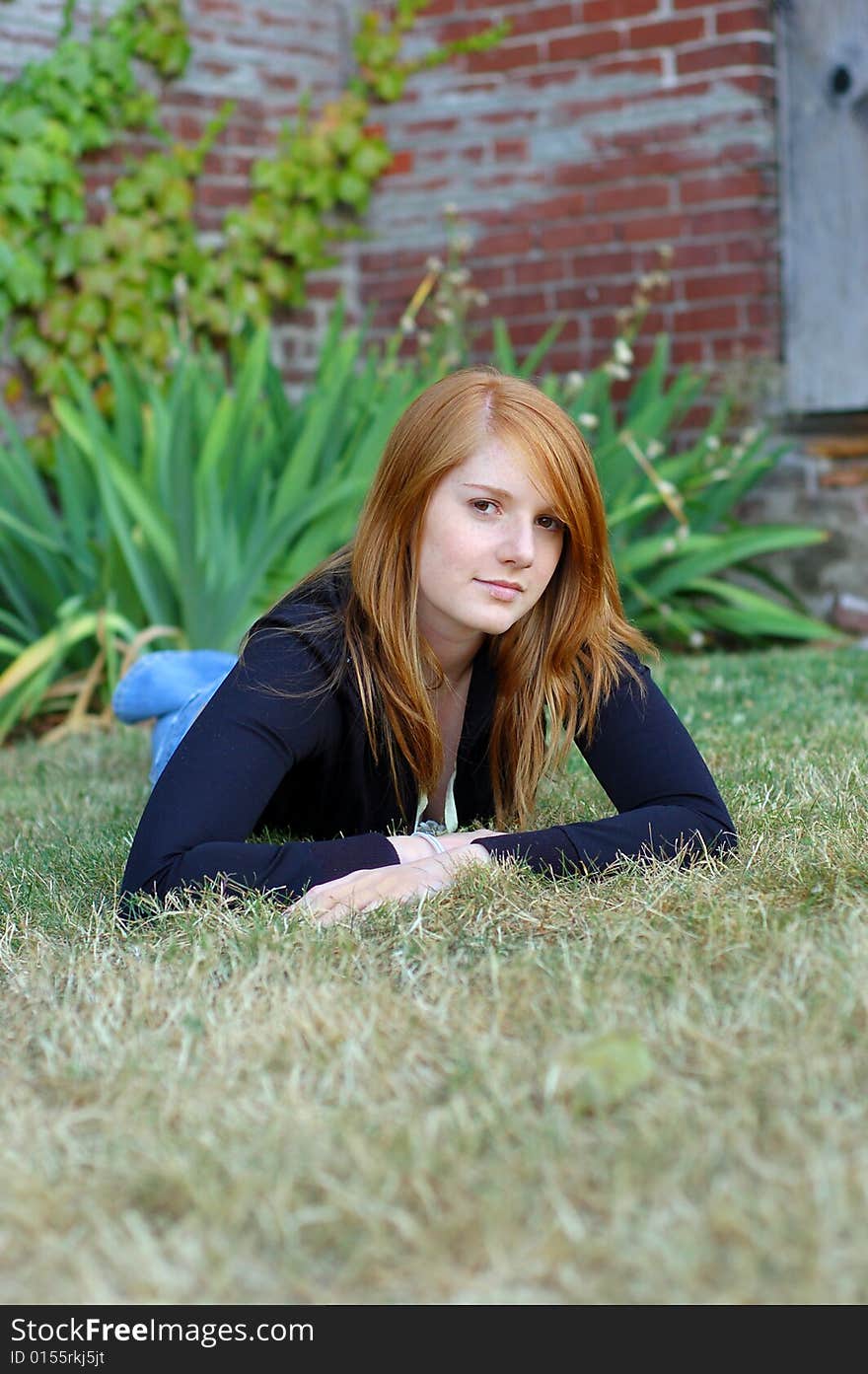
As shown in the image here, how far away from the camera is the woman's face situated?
2209 millimetres

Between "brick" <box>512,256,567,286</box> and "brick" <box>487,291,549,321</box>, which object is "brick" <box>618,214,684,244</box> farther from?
"brick" <box>487,291,549,321</box>

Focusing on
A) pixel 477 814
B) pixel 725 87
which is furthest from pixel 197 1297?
pixel 725 87

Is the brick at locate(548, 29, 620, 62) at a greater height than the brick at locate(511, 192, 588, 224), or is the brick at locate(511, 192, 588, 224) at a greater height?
the brick at locate(548, 29, 620, 62)

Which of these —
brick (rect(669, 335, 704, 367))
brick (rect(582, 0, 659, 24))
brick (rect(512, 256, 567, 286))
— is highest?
brick (rect(582, 0, 659, 24))

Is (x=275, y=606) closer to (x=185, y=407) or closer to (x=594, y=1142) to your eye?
(x=594, y=1142)

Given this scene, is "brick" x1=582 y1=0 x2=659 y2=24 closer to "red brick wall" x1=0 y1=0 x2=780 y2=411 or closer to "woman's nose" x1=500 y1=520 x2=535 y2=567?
"red brick wall" x1=0 y1=0 x2=780 y2=411

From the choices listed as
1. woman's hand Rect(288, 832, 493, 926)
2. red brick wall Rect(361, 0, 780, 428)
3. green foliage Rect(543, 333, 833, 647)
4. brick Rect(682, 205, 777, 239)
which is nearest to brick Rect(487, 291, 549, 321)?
red brick wall Rect(361, 0, 780, 428)

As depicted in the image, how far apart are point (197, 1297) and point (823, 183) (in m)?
4.94

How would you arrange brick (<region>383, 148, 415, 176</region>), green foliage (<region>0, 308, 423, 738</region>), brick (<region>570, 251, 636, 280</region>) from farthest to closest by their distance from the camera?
brick (<region>383, 148, 415, 176</region>)
brick (<region>570, 251, 636, 280</region>)
green foliage (<region>0, 308, 423, 738</region>)

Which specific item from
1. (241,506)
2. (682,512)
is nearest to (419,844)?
(241,506)

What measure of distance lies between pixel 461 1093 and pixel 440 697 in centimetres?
114

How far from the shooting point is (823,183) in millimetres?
5301

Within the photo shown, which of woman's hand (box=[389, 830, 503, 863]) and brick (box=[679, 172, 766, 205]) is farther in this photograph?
brick (box=[679, 172, 766, 205])

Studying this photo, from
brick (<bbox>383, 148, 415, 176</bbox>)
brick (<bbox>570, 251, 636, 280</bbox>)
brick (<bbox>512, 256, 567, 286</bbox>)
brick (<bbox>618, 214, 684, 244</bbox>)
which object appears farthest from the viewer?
brick (<bbox>383, 148, 415, 176</bbox>)
